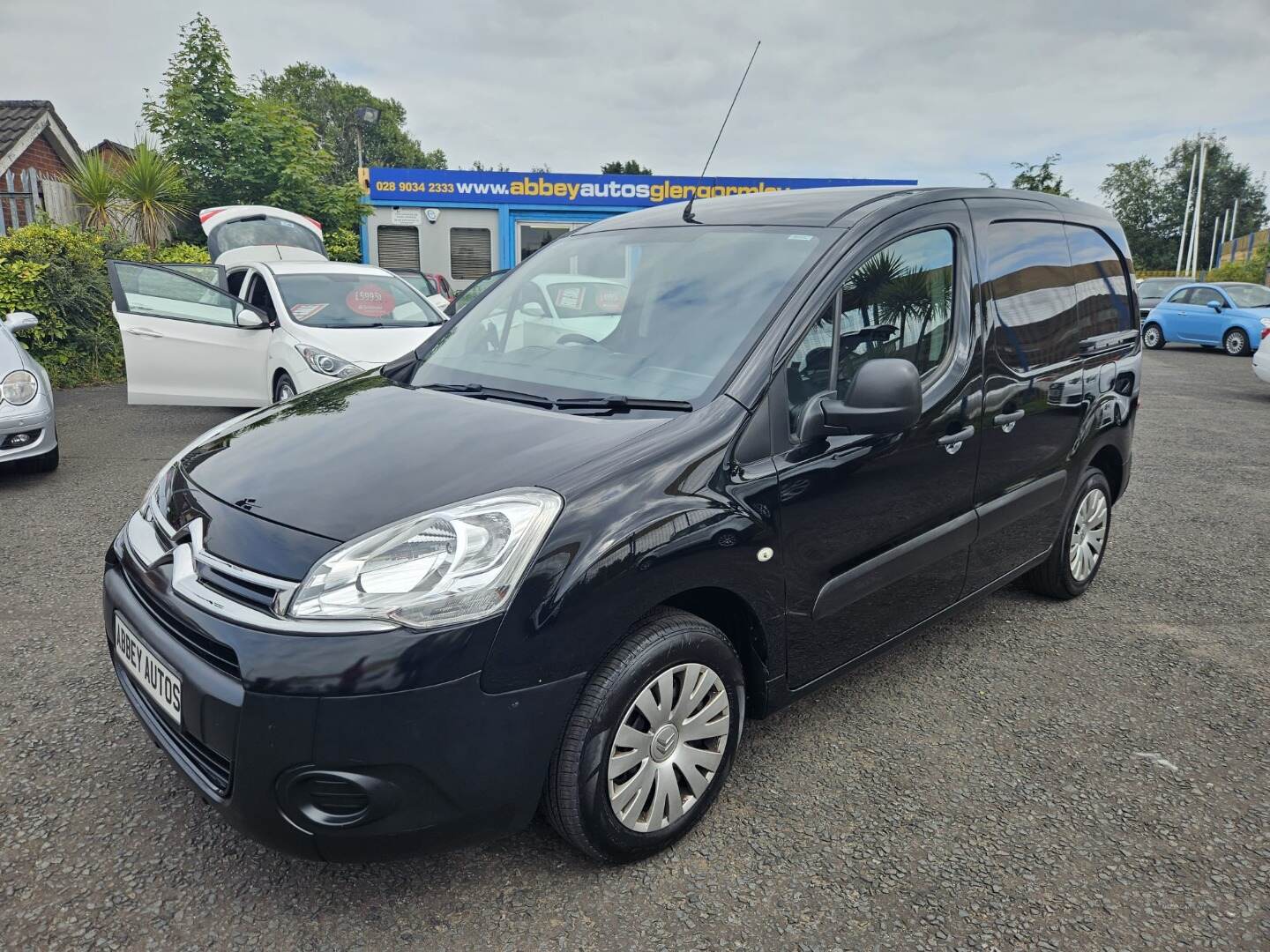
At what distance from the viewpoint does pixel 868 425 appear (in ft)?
8.18

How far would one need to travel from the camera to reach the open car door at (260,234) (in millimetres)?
12117

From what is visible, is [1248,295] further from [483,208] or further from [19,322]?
[19,322]

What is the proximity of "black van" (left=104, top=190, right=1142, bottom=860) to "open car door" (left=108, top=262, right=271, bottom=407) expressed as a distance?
4920 mm

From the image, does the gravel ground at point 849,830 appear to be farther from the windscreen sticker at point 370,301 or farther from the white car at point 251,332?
the windscreen sticker at point 370,301

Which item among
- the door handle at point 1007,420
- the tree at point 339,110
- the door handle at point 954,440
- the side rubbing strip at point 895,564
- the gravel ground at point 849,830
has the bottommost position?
the gravel ground at point 849,830

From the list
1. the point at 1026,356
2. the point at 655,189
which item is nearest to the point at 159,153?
the point at 655,189

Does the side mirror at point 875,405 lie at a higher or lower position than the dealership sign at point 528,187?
lower

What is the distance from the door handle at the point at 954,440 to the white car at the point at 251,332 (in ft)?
16.7

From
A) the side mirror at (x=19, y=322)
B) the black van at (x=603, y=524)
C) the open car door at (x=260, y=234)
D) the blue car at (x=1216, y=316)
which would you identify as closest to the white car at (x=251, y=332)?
the side mirror at (x=19, y=322)

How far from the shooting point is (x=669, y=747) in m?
2.36

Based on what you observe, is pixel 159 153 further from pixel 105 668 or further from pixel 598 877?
pixel 598 877

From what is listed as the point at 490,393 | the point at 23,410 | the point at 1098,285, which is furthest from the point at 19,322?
the point at 1098,285

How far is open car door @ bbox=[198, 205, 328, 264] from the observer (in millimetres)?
12117

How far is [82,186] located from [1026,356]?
50.2 feet
